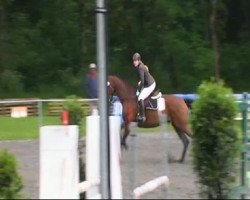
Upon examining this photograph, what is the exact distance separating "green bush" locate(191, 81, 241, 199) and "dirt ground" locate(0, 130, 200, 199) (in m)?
0.45

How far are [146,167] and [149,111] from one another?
2714 millimetres

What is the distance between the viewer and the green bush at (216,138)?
32.8 ft

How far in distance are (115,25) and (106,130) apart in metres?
34.9

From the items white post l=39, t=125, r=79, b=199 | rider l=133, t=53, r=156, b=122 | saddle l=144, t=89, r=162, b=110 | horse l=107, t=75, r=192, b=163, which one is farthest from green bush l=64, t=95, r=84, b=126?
saddle l=144, t=89, r=162, b=110

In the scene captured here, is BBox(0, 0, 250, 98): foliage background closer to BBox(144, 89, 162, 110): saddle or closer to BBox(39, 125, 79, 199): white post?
BBox(144, 89, 162, 110): saddle

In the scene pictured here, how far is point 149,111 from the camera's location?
18172 mm

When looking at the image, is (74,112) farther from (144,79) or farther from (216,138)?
(144,79)

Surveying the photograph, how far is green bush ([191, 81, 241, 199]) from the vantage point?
32.8ft

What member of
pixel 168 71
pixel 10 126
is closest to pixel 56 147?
pixel 10 126

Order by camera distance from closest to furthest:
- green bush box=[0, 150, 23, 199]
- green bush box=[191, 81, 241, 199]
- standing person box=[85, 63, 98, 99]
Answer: green bush box=[0, 150, 23, 199]
green bush box=[191, 81, 241, 199]
standing person box=[85, 63, 98, 99]

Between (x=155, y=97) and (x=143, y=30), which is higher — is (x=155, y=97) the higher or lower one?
the lower one

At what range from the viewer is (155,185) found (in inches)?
388

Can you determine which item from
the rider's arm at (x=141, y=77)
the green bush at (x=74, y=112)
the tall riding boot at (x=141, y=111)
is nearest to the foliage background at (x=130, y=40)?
the rider's arm at (x=141, y=77)

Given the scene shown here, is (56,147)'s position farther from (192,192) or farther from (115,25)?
(115,25)
